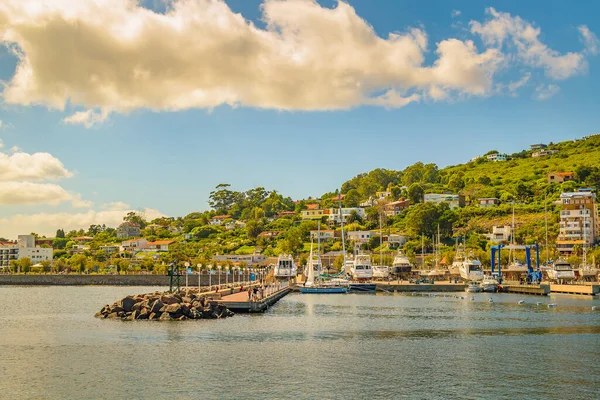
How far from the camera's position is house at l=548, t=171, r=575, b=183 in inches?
7603

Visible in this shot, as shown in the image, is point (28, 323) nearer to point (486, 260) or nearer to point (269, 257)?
point (486, 260)

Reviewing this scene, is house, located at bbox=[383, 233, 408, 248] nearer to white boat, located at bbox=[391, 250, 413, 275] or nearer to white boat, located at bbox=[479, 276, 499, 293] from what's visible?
white boat, located at bbox=[391, 250, 413, 275]

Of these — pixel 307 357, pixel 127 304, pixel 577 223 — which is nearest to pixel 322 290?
pixel 127 304

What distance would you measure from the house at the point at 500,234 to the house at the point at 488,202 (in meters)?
22.2

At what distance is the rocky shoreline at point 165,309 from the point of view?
61.0 metres

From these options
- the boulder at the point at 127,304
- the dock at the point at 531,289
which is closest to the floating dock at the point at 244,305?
the boulder at the point at 127,304

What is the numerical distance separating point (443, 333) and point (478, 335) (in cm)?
271

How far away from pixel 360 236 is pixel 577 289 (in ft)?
289

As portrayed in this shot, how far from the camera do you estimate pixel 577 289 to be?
97562 mm

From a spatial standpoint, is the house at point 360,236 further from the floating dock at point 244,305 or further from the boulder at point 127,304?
the boulder at point 127,304

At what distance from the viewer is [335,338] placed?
50812 mm

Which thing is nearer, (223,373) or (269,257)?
(223,373)

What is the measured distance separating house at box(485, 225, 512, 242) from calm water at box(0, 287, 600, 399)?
3571 inches

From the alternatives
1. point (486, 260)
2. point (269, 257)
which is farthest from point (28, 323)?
point (269, 257)
